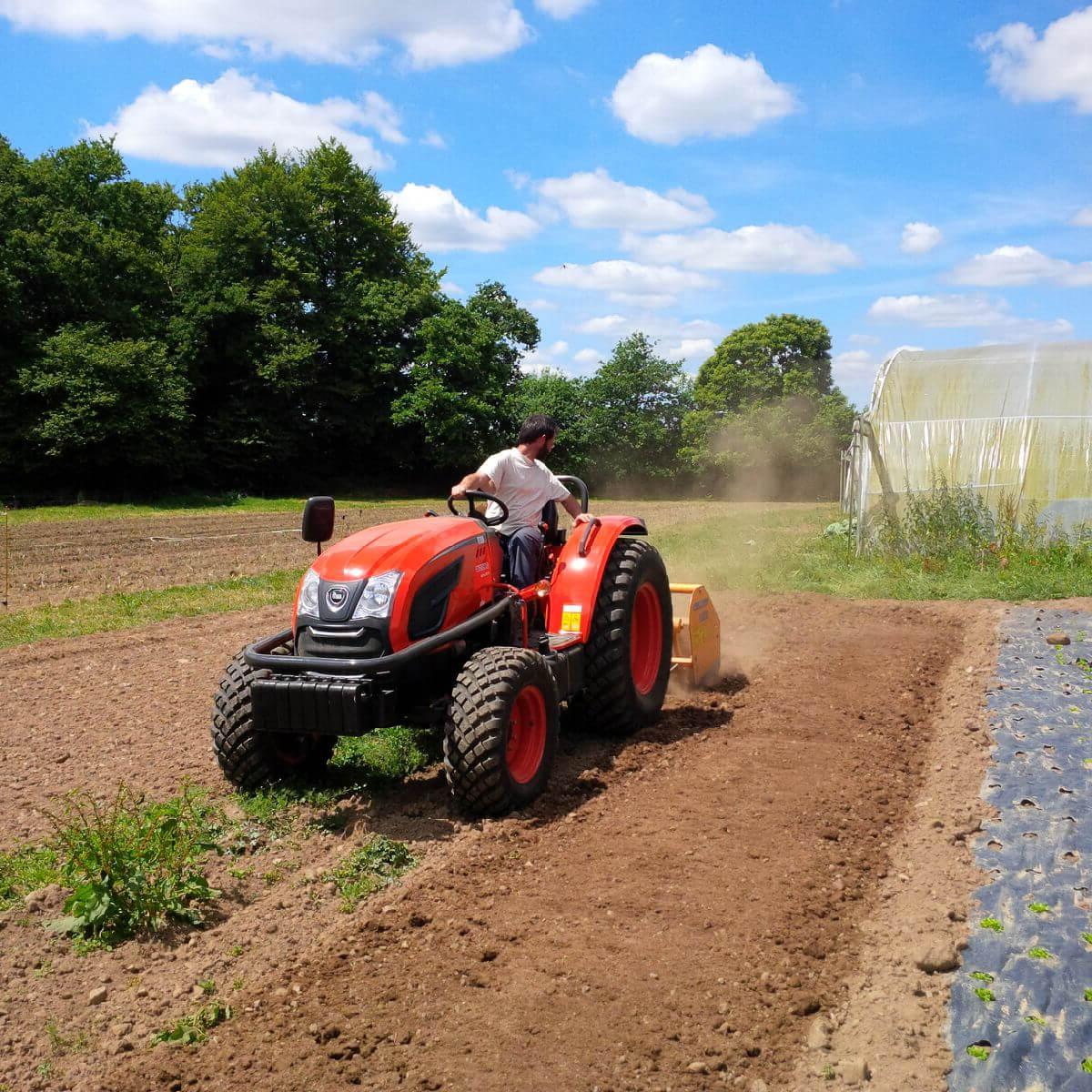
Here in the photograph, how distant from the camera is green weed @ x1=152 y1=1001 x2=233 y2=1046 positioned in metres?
3.14

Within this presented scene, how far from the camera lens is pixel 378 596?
4664 mm

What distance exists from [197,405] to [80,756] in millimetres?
26837

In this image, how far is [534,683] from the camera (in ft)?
16.0

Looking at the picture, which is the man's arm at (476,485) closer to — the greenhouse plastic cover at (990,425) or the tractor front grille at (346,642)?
the tractor front grille at (346,642)

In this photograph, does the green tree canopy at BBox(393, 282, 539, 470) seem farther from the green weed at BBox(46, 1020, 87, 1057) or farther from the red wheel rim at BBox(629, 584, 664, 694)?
the green weed at BBox(46, 1020, 87, 1057)

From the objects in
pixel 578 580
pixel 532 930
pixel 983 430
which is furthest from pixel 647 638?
pixel 983 430

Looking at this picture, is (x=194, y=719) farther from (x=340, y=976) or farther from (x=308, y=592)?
(x=340, y=976)

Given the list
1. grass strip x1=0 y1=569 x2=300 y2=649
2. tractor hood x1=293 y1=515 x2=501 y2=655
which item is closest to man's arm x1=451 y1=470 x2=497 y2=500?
tractor hood x1=293 y1=515 x2=501 y2=655

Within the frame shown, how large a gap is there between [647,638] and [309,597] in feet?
8.32

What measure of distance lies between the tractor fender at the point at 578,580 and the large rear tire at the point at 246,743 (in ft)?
4.63

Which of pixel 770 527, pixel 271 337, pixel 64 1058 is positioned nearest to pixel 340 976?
pixel 64 1058

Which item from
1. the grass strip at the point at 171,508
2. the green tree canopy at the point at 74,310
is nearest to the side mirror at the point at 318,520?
the grass strip at the point at 171,508

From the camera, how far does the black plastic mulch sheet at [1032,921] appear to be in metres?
2.98

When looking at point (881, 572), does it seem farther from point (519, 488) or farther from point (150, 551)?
point (150, 551)
